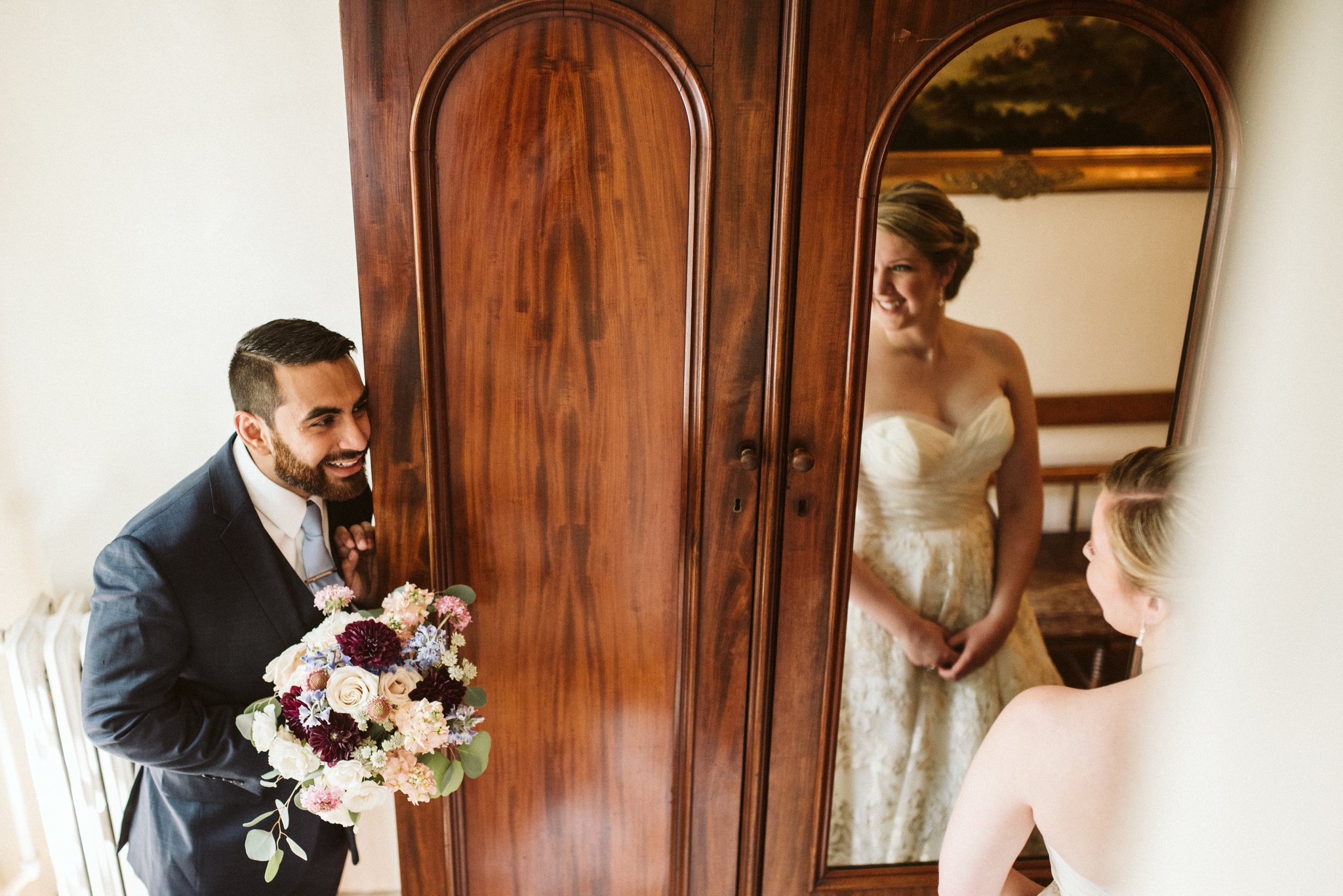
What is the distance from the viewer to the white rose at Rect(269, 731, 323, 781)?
3.43 ft

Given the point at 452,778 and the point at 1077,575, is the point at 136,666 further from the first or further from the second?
the point at 1077,575

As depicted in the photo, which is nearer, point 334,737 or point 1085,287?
point 334,737

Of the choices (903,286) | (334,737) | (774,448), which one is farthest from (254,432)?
(903,286)

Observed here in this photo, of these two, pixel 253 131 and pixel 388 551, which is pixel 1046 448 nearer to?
pixel 388 551

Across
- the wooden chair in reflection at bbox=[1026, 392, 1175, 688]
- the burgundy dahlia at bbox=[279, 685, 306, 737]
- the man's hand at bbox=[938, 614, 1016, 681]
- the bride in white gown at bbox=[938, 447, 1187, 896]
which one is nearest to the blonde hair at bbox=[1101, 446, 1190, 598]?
the bride in white gown at bbox=[938, 447, 1187, 896]

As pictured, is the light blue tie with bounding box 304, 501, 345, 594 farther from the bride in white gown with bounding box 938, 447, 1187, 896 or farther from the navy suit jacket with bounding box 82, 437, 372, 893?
the bride in white gown with bounding box 938, 447, 1187, 896

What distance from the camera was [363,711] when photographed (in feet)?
3.42

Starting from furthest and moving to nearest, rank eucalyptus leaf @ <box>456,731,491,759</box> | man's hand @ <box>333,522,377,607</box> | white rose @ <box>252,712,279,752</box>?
man's hand @ <box>333,522,377,607</box> < eucalyptus leaf @ <box>456,731,491,759</box> < white rose @ <box>252,712,279,752</box>

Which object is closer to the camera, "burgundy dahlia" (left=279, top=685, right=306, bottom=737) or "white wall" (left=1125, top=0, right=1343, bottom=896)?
"white wall" (left=1125, top=0, right=1343, bottom=896)

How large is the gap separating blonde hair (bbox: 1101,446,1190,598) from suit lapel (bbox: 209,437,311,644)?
46.7 inches

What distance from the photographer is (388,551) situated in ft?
3.93

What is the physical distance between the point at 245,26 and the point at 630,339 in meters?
0.88

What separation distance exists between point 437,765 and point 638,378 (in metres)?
0.63

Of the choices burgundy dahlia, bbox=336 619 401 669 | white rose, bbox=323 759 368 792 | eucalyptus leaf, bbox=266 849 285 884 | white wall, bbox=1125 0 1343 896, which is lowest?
eucalyptus leaf, bbox=266 849 285 884
